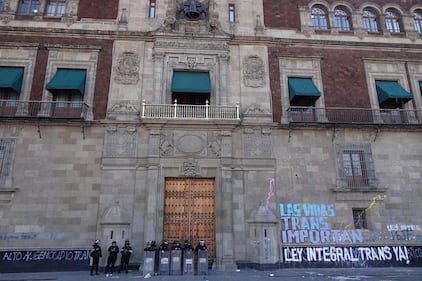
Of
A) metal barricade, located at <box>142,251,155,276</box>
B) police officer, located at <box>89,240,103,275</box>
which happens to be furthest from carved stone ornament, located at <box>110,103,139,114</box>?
metal barricade, located at <box>142,251,155,276</box>

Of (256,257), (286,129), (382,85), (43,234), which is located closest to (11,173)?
(43,234)

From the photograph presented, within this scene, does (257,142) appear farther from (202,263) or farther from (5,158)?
(5,158)

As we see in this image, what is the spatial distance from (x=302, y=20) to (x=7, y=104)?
19.0m

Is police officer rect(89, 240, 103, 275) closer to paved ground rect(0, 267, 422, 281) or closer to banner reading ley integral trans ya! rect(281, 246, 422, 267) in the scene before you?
paved ground rect(0, 267, 422, 281)

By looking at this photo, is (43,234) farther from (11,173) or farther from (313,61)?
(313,61)

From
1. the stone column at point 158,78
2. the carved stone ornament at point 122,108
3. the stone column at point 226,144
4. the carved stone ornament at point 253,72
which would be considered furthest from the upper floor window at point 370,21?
the carved stone ornament at point 122,108

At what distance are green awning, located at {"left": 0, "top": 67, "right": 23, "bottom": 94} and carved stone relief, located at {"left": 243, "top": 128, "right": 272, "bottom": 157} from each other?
13275mm

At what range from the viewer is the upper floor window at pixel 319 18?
2150 centimetres

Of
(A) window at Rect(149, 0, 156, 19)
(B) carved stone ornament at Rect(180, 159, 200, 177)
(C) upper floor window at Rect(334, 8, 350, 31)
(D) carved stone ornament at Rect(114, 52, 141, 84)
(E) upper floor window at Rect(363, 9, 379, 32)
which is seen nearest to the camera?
(B) carved stone ornament at Rect(180, 159, 200, 177)

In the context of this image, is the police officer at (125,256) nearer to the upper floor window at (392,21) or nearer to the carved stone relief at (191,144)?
the carved stone relief at (191,144)

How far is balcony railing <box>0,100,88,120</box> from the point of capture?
1773 centimetres

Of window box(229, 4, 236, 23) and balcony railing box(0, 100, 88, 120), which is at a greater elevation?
window box(229, 4, 236, 23)

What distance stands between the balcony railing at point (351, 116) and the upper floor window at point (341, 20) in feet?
20.1

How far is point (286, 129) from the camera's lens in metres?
18.9
